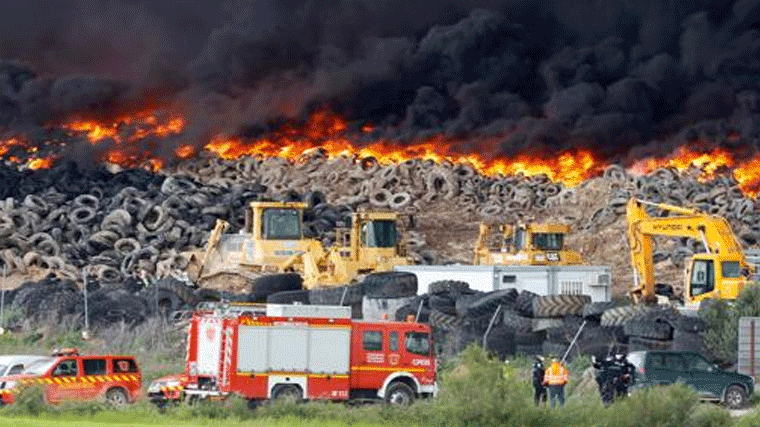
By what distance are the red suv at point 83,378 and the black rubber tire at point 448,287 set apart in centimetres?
1529

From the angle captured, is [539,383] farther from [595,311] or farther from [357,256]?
[357,256]

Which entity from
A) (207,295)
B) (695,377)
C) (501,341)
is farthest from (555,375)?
(207,295)

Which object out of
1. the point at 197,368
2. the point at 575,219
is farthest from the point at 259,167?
the point at 197,368

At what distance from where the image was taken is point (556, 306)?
42688 millimetres

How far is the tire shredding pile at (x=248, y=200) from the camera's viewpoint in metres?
60.2

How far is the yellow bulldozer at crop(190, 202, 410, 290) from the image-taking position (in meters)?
55.3

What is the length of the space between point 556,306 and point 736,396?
10.1m

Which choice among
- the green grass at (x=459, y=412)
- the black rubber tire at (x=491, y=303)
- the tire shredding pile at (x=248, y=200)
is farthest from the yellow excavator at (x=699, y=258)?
the green grass at (x=459, y=412)

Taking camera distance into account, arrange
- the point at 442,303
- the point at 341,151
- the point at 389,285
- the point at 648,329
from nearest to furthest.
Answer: the point at 648,329
the point at 442,303
the point at 389,285
the point at 341,151

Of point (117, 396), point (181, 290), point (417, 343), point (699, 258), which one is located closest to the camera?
point (417, 343)

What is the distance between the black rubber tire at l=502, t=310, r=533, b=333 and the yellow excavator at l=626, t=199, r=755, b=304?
5865mm

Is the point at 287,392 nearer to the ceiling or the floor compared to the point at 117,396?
nearer to the ceiling

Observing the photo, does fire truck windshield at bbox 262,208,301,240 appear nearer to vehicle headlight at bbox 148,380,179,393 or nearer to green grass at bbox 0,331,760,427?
vehicle headlight at bbox 148,380,179,393

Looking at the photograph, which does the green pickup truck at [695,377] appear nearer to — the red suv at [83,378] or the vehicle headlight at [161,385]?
the vehicle headlight at [161,385]
